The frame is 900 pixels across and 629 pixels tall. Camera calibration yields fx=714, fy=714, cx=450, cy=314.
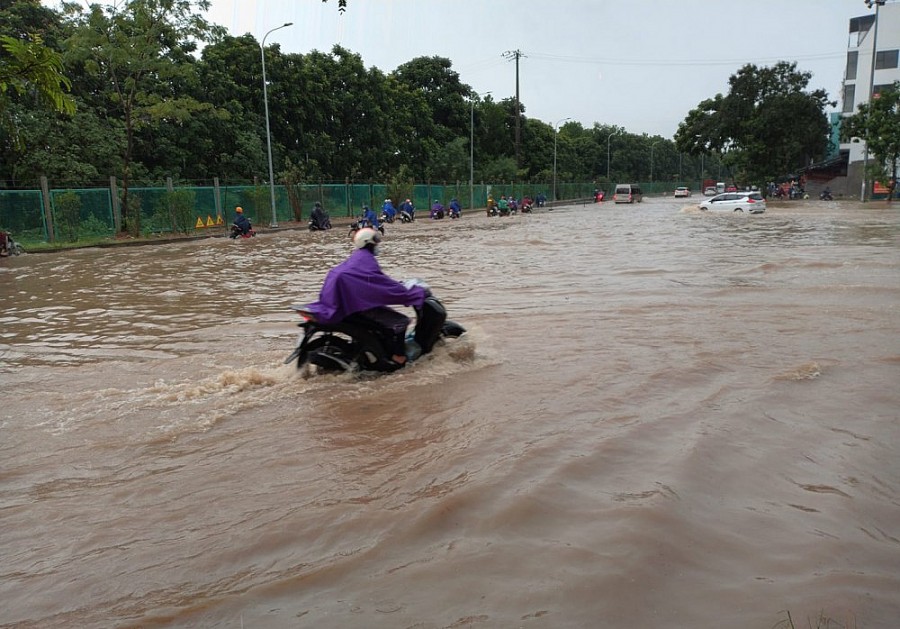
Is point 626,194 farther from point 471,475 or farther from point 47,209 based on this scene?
point 471,475

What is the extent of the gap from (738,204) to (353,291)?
118 ft

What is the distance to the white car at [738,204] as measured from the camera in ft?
120

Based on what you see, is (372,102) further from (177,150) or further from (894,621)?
(894,621)

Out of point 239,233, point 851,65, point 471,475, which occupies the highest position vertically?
point 851,65

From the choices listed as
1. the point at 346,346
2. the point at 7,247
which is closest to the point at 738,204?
the point at 7,247

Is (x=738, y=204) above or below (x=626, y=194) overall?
below

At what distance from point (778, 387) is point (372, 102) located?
43975 millimetres

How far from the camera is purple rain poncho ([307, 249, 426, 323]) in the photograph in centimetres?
570

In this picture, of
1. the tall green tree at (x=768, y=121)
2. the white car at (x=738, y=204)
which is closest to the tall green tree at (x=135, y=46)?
the white car at (x=738, y=204)

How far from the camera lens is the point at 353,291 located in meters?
5.70

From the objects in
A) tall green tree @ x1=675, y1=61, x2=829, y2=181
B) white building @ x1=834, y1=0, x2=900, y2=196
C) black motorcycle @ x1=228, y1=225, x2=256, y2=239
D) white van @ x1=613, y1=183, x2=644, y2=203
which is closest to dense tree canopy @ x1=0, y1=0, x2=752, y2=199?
black motorcycle @ x1=228, y1=225, x2=256, y2=239

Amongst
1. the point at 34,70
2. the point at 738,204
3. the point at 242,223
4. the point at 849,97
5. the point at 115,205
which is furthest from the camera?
the point at 849,97

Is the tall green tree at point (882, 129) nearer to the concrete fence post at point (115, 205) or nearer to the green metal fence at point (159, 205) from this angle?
the green metal fence at point (159, 205)

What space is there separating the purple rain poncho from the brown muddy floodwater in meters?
0.67
